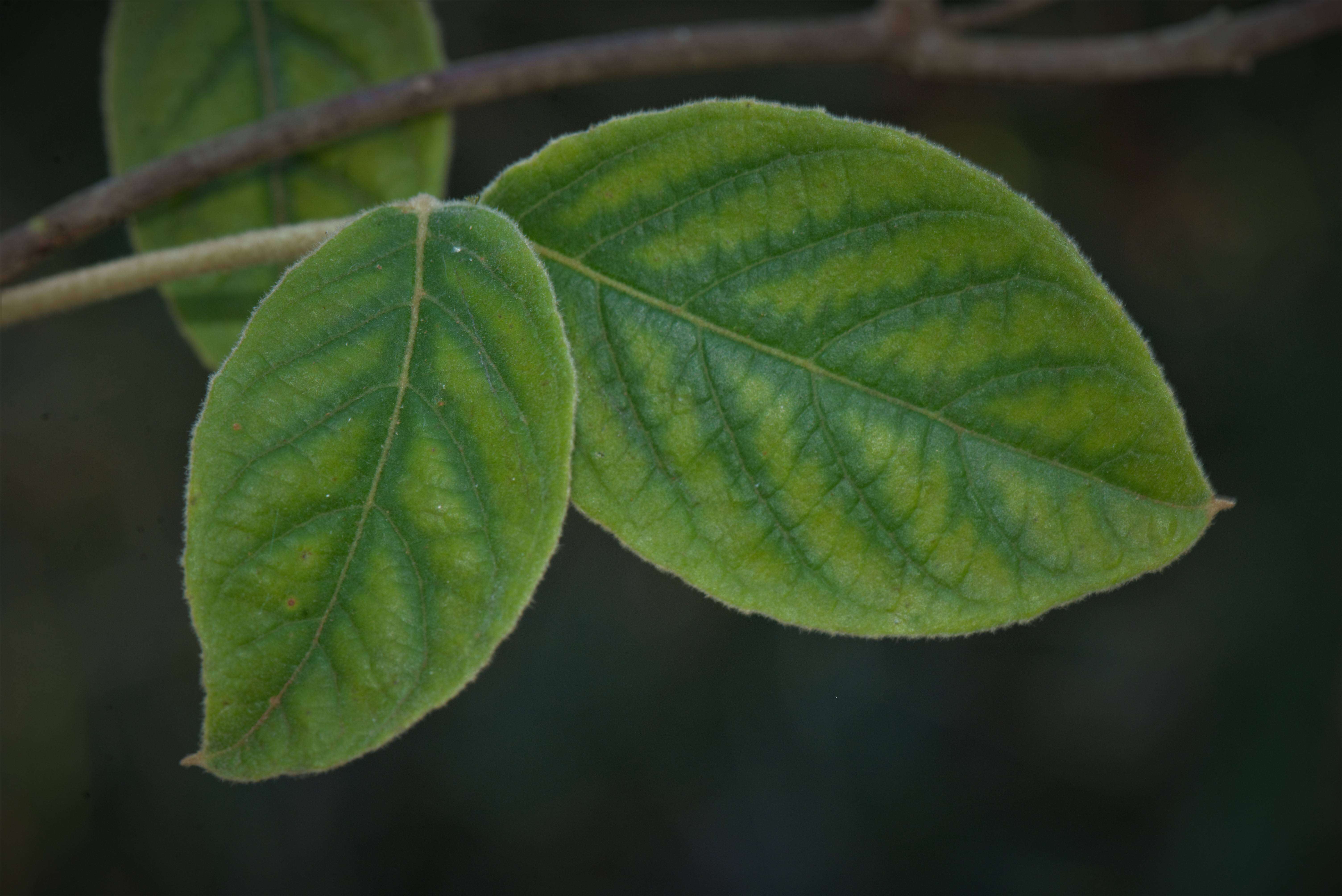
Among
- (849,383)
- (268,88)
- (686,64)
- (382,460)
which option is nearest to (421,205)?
(382,460)

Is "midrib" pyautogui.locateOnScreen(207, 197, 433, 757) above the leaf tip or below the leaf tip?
below

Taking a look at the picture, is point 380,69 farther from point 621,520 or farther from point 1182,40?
point 1182,40

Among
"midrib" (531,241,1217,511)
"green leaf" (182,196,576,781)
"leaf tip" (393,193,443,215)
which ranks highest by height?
"leaf tip" (393,193,443,215)

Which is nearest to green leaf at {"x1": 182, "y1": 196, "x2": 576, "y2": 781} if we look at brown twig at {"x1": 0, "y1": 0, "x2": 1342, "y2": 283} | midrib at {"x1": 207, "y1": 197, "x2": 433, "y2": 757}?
midrib at {"x1": 207, "y1": 197, "x2": 433, "y2": 757}

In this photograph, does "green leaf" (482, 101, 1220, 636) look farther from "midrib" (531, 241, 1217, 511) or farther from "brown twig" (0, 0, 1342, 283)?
"brown twig" (0, 0, 1342, 283)

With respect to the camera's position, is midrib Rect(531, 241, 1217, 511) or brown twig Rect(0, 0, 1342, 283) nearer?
midrib Rect(531, 241, 1217, 511)

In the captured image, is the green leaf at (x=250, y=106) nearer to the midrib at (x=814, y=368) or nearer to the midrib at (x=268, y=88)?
the midrib at (x=268, y=88)

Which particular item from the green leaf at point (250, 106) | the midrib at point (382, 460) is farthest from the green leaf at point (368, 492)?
the green leaf at point (250, 106)
